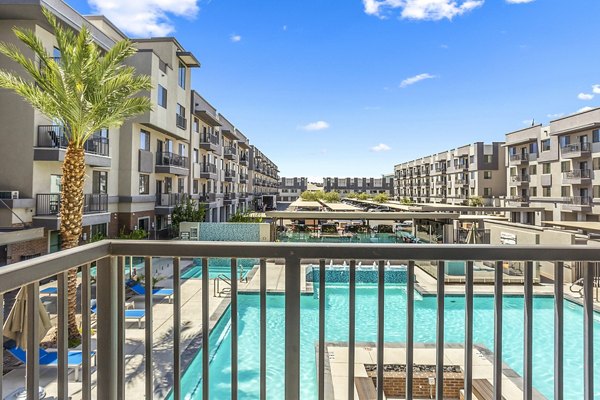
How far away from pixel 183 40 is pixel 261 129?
33.5 m

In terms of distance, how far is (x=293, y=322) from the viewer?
1.76 meters

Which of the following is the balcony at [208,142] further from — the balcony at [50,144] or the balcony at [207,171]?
the balcony at [50,144]

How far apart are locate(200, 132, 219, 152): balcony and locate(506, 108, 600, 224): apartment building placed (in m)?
26.9

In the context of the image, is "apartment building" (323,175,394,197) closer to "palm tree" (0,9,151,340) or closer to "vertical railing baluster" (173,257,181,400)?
"palm tree" (0,9,151,340)

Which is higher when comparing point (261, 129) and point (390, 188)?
point (261, 129)

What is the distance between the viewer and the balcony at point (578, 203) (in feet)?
90.3

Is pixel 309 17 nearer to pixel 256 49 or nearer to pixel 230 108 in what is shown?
pixel 256 49

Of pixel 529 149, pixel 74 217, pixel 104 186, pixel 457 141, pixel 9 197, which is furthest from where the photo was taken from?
pixel 457 141

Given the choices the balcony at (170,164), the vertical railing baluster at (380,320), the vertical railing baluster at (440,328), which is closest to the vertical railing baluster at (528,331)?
the vertical railing baluster at (440,328)

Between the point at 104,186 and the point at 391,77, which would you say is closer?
the point at 104,186

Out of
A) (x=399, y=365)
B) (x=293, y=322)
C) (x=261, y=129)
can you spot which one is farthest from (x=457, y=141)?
(x=293, y=322)

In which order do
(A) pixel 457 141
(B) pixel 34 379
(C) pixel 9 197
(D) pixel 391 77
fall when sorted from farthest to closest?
1. (A) pixel 457 141
2. (D) pixel 391 77
3. (C) pixel 9 197
4. (B) pixel 34 379

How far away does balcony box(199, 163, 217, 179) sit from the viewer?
1159 inches

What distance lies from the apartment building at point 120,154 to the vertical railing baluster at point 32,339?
298 inches
